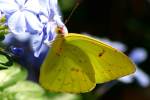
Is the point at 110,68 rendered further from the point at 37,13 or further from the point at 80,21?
the point at 80,21

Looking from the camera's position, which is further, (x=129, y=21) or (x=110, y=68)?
(x=129, y=21)

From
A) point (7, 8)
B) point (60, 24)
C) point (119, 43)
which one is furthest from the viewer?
point (119, 43)

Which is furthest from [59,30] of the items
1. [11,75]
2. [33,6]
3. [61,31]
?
[11,75]

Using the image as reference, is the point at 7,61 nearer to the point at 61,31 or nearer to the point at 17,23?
the point at 17,23

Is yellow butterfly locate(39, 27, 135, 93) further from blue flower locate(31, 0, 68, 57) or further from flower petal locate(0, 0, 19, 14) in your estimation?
flower petal locate(0, 0, 19, 14)

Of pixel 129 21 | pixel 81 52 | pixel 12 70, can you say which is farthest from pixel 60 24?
pixel 129 21

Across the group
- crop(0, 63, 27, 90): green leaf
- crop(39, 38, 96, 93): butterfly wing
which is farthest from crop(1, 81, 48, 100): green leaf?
crop(39, 38, 96, 93): butterfly wing
